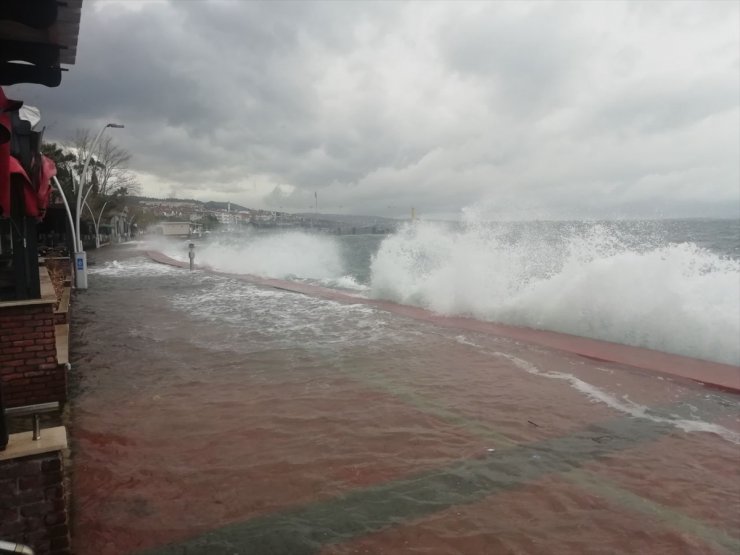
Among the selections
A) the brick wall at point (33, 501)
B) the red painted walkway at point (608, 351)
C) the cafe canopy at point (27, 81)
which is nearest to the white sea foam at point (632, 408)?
the red painted walkway at point (608, 351)

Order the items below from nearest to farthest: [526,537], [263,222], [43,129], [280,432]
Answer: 1. [526,537]
2. [43,129]
3. [280,432]
4. [263,222]

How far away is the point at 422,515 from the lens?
3.30 metres

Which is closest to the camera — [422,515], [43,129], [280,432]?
[422,515]

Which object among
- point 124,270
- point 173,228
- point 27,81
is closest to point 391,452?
point 27,81

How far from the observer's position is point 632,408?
17.8 ft

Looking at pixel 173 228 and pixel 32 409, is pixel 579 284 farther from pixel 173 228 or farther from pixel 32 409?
pixel 173 228

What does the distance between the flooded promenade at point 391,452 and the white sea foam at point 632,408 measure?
1.2 inches

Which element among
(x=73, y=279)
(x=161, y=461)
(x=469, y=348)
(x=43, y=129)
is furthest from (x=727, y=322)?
(x=73, y=279)

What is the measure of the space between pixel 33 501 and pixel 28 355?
2663mm

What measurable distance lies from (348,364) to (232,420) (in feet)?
7.72

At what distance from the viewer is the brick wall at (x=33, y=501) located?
2.35m

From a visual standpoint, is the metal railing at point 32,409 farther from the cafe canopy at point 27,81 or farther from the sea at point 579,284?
the sea at point 579,284

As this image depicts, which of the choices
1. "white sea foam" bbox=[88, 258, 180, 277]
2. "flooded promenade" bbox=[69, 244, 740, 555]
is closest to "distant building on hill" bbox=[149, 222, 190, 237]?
"white sea foam" bbox=[88, 258, 180, 277]

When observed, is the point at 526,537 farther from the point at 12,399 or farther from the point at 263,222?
the point at 263,222
